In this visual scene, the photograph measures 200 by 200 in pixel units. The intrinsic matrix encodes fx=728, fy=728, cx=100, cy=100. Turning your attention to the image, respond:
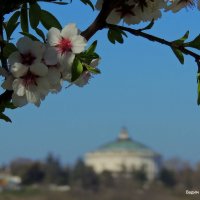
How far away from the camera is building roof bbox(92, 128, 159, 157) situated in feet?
284

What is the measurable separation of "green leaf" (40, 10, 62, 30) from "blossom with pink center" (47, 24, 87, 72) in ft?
0.47

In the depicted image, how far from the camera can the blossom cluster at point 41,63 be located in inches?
59.3

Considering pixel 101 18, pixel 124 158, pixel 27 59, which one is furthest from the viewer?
pixel 124 158

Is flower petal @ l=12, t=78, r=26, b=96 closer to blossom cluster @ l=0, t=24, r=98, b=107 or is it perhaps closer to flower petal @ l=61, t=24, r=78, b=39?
blossom cluster @ l=0, t=24, r=98, b=107

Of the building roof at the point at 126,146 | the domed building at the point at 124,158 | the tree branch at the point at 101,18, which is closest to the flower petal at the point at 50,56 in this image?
the tree branch at the point at 101,18

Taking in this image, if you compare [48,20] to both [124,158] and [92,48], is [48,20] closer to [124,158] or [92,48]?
[92,48]

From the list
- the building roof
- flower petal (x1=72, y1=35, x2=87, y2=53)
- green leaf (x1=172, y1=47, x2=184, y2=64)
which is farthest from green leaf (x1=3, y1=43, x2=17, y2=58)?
the building roof

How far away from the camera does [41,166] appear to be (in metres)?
75.2

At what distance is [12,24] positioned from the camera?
5.67 feet

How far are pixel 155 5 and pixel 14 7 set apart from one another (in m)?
0.33

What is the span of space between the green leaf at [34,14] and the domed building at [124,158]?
242ft

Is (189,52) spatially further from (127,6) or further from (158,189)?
(158,189)

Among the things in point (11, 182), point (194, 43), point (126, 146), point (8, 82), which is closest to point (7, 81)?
point (8, 82)

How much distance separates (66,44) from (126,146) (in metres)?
Answer: 87.5
